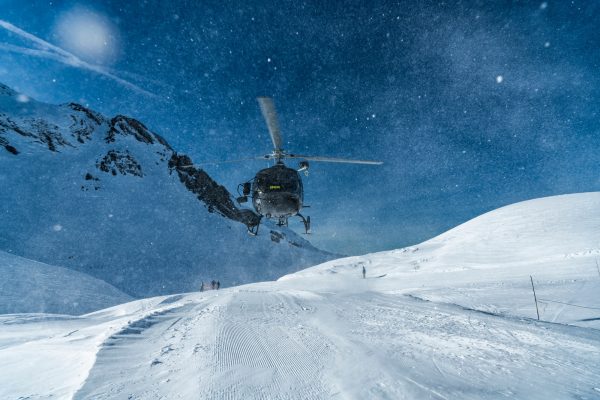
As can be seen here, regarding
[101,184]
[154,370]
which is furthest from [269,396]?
[101,184]

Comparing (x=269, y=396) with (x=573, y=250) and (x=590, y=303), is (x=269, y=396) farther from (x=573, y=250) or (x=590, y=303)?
(x=573, y=250)

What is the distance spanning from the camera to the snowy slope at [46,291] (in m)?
16.1

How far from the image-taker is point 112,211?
47438 mm

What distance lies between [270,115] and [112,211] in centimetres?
5041

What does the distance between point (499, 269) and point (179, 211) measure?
57201 millimetres

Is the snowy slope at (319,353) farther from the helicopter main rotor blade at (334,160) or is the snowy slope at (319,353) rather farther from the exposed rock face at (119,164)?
the exposed rock face at (119,164)

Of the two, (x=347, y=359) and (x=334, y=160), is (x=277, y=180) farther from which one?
(x=347, y=359)

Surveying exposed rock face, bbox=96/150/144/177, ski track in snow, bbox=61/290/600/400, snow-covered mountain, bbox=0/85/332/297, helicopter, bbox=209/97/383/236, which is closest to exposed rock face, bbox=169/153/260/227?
snow-covered mountain, bbox=0/85/332/297

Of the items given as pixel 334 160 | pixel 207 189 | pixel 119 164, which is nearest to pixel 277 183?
pixel 334 160

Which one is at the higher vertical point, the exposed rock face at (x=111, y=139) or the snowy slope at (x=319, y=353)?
the exposed rock face at (x=111, y=139)

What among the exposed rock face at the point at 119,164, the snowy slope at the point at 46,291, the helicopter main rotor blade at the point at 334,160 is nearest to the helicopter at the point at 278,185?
the helicopter main rotor blade at the point at 334,160

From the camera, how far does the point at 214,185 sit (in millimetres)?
88938

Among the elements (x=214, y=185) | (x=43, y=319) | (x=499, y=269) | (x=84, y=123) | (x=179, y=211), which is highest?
(x=84, y=123)

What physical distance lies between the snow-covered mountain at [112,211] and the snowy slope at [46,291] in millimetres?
14975
